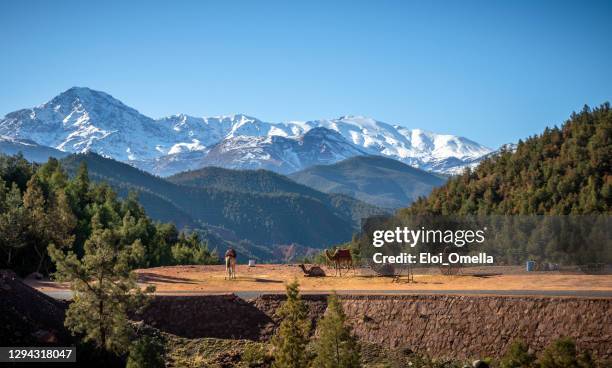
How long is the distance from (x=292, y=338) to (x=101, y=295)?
30.5 feet

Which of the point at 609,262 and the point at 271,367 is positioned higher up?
the point at 609,262

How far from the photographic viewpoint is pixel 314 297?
154ft

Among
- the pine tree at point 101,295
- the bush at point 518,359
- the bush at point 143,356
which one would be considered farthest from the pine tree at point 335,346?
the pine tree at point 101,295

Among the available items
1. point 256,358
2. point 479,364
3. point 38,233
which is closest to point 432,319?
point 479,364

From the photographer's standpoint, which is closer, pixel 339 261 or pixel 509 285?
pixel 509 285

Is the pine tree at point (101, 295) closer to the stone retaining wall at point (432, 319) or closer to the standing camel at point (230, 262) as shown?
the stone retaining wall at point (432, 319)

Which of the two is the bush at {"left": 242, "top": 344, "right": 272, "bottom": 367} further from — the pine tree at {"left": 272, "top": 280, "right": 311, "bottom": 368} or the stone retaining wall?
the stone retaining wall

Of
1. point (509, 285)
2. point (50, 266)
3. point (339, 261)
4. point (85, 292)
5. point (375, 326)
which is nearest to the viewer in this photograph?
point (85, 292)

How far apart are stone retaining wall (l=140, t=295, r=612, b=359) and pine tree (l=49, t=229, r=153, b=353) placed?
321 inches

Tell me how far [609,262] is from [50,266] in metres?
45.3

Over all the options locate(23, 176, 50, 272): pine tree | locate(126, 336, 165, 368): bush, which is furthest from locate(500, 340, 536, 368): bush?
locate(23, 176, 50, 272): pine tree

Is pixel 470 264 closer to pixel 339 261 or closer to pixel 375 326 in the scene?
pixel 339 261

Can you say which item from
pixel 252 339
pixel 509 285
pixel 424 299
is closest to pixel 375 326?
pixel 424 299

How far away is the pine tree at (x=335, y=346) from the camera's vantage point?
119 feet
